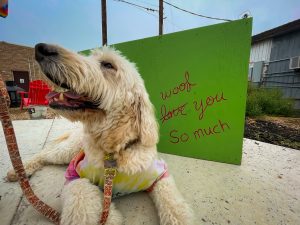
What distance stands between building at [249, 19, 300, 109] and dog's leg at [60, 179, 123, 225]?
35.8 ft

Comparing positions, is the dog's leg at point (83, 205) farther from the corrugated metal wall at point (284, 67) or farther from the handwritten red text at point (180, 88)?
the corrugated metal wall at point (284, 67)

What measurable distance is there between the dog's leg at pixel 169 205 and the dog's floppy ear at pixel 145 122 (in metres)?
0.35

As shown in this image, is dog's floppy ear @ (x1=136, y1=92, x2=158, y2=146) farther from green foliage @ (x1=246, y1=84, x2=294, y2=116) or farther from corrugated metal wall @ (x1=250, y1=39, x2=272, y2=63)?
corrugated metal wall @ (x1=250, y1=39, x2=272, y2=63)

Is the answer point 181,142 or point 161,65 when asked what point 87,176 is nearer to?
point 181,142

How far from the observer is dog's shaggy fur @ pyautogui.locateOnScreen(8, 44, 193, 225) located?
3.95 feet

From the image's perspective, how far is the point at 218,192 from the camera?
5.49 feet

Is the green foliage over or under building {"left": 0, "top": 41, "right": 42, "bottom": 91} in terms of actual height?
under

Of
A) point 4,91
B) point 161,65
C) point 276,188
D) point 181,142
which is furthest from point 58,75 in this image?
point 276,188

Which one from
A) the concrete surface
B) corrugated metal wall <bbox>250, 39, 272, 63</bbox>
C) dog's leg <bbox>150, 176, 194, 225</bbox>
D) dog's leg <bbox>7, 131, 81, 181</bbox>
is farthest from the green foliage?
dog's leg <bbox>7, 131, 81, 181</bbox>

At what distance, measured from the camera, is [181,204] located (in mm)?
1333

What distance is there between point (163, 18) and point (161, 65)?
11.0 meters

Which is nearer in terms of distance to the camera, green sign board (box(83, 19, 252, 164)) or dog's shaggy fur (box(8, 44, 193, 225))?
dog's shaggy fur (box(8, 44, 193, 225))

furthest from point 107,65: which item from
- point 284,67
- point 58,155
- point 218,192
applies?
point 284,67

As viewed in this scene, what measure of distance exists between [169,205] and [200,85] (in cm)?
153
